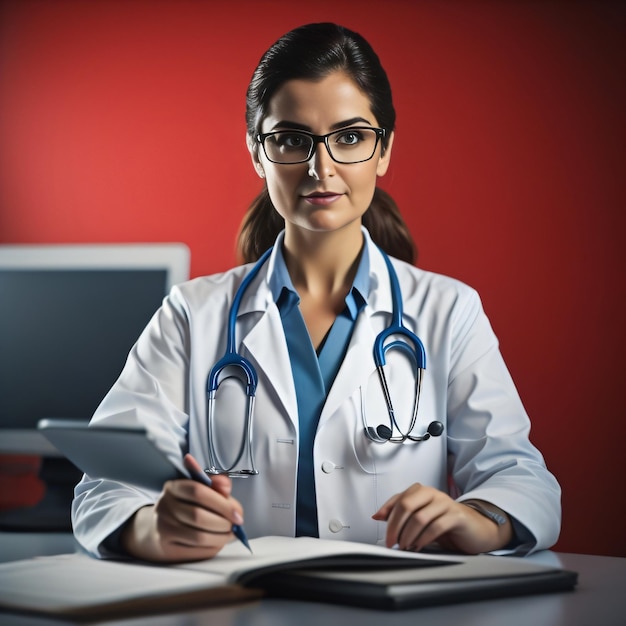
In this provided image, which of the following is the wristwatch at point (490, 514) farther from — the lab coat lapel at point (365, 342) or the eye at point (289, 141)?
the eye at point (289, 141)

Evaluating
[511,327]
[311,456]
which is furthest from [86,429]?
[511,327]

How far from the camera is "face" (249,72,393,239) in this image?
134cm

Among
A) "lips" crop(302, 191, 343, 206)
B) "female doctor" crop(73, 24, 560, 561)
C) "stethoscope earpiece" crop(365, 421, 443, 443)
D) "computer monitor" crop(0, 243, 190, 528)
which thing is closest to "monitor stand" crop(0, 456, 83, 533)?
"computer monitor" crop(0, 243, 190, 528)

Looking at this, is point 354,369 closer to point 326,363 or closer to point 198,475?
point 326,363

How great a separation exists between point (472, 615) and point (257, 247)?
1.13 m

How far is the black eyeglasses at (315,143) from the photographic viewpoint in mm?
1351

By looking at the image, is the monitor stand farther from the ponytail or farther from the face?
the face

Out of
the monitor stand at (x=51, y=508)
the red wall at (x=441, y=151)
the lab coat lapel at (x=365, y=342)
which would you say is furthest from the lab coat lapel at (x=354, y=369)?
the red wall at (x=441, y=151)

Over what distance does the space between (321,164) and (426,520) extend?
2.02 feet

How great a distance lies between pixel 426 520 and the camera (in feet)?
3.09

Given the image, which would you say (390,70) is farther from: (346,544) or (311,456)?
(346,544)

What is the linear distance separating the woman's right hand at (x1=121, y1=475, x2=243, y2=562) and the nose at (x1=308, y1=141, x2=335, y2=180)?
61 cm

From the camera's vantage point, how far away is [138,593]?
2.15 ft

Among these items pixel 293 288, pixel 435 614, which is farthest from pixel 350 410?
pixel 435 614
